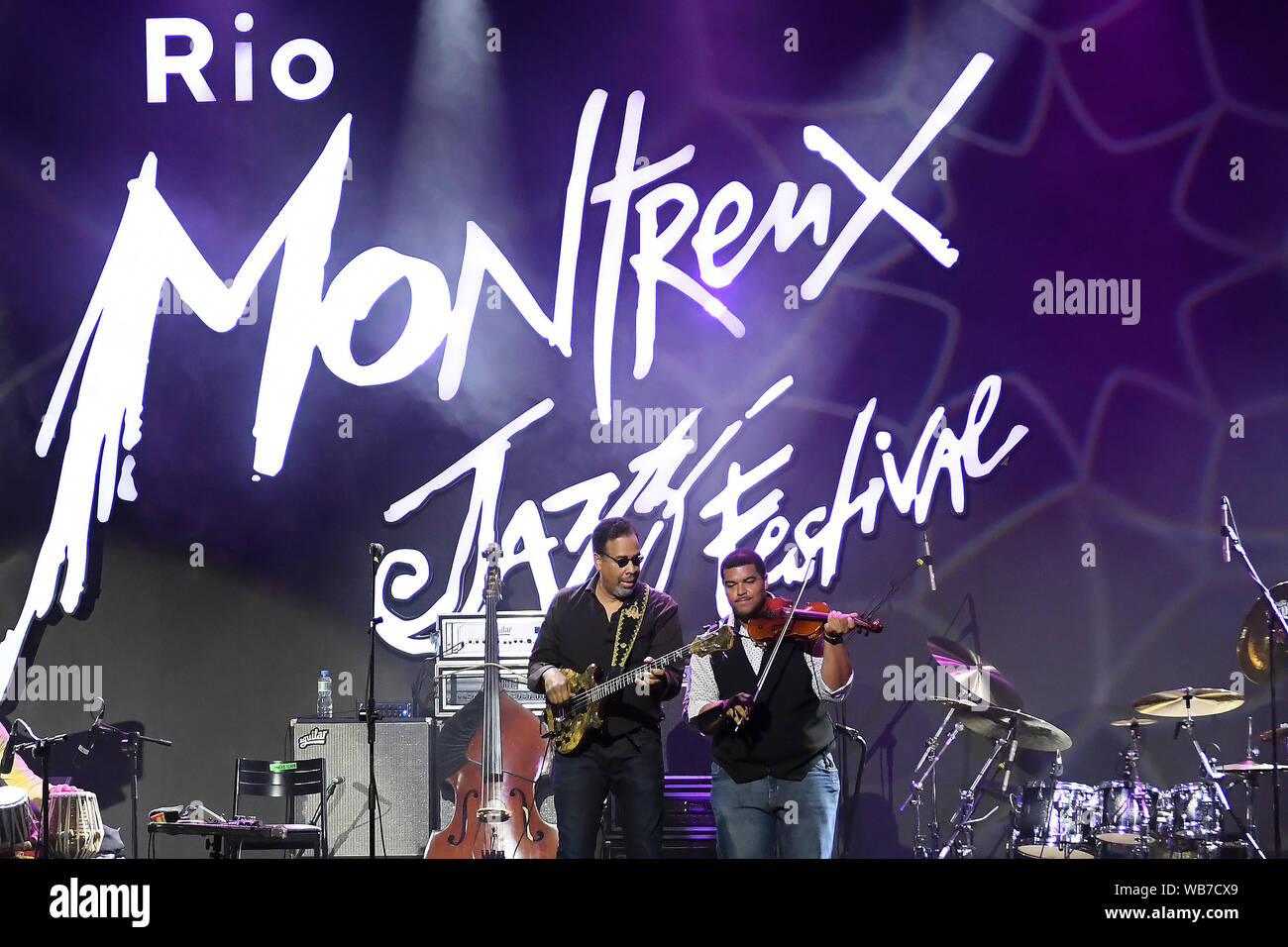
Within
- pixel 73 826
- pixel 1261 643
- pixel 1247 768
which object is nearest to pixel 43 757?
pixel 73 826

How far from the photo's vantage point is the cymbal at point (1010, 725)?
7.85 meters

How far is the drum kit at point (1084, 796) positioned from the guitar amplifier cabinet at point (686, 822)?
1.50 metres

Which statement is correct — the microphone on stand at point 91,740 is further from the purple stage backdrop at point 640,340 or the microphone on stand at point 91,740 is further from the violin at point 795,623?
the violin at point 795,623

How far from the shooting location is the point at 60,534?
29.3ft

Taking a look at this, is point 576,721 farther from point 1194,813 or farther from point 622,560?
point 1194,813

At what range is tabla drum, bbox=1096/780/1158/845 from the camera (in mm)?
7789

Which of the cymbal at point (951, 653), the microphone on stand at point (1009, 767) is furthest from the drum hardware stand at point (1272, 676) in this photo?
the cymbal at point (951, 653)

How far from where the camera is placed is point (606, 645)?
6.09 metres

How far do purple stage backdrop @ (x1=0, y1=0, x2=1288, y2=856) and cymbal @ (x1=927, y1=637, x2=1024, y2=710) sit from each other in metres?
0.23

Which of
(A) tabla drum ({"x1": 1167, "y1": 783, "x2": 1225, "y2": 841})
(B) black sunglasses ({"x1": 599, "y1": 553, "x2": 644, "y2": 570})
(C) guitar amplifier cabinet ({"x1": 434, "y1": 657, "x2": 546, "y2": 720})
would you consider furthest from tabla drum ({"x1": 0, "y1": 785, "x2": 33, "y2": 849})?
(A) tabla drum ({"x1": 1167, "y1": 783, "x2": 1225, "y2": 841})

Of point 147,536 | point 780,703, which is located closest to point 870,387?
point 780,703

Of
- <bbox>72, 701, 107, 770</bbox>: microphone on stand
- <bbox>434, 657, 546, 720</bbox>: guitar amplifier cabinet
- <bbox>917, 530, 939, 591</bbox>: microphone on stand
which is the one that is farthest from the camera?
<bbox>917, 530, 939, 591</bbox>: microphone on stand

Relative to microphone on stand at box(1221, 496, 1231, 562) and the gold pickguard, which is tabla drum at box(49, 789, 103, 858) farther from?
microphone on stand at box(1221, 496, 1231, 562)
